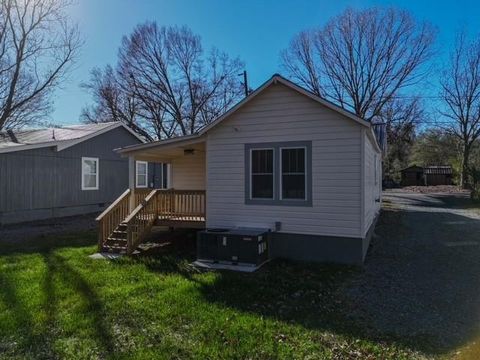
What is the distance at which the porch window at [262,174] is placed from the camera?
368 inches

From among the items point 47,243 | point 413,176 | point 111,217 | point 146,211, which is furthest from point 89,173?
point 413,176

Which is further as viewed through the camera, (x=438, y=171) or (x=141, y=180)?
(x=438, y=171)

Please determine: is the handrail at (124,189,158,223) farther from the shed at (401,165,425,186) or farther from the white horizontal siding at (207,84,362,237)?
the shed at (401,165,425,186)

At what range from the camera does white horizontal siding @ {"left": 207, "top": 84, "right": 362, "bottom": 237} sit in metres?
8.48

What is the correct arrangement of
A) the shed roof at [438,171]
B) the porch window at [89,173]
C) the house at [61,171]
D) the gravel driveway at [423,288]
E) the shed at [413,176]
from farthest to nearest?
1. the shed at [413,176]
2. the shed roof at [438,171]
3. the porch window at [89,173]
4. the house at [61,171]
5. the gravel driveway at [423,288]

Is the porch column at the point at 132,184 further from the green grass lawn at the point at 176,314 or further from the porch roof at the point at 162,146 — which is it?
the green grass lawn at the point at 176,314

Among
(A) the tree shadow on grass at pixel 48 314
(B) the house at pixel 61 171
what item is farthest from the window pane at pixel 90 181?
(A) the tree shadow on grass at pixel 48 314

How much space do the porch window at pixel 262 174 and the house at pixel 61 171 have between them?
10128mm

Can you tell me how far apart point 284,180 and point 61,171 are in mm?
12116

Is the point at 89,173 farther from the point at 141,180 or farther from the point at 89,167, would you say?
the point at 141,180

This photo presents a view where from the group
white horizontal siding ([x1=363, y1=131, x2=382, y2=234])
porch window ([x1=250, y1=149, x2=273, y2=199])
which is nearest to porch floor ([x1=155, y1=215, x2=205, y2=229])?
porch window ([x1=250, y1=149, x2=273, y2=199])

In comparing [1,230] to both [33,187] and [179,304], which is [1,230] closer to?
[33,187]

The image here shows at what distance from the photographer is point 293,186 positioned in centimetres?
912

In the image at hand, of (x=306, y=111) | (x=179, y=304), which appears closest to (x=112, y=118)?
(x=306, y=111)
